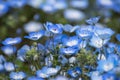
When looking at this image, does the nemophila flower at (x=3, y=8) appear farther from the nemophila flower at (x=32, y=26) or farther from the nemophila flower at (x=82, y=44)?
the nemophila flower at (x=82, y=44)

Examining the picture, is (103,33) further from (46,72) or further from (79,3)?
(79,3)

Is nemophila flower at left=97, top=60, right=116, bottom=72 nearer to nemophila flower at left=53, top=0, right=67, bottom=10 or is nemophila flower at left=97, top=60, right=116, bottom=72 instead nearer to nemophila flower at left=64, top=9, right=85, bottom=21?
nemophila flower at left=64, top=9, right=85, bottom=21

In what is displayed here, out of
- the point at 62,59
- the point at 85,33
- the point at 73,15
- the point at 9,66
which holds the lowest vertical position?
the point at 73,15

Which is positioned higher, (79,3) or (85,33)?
(85,33)

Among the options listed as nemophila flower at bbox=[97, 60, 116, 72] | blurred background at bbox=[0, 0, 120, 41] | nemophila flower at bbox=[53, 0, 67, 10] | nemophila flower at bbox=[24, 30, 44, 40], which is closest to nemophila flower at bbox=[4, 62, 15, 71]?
nemophila flower at bbox=[24, 30, 44, 40]

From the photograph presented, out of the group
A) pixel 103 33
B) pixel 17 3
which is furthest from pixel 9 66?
pixel 17 3

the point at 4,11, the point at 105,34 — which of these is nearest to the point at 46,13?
the point at 4,11
